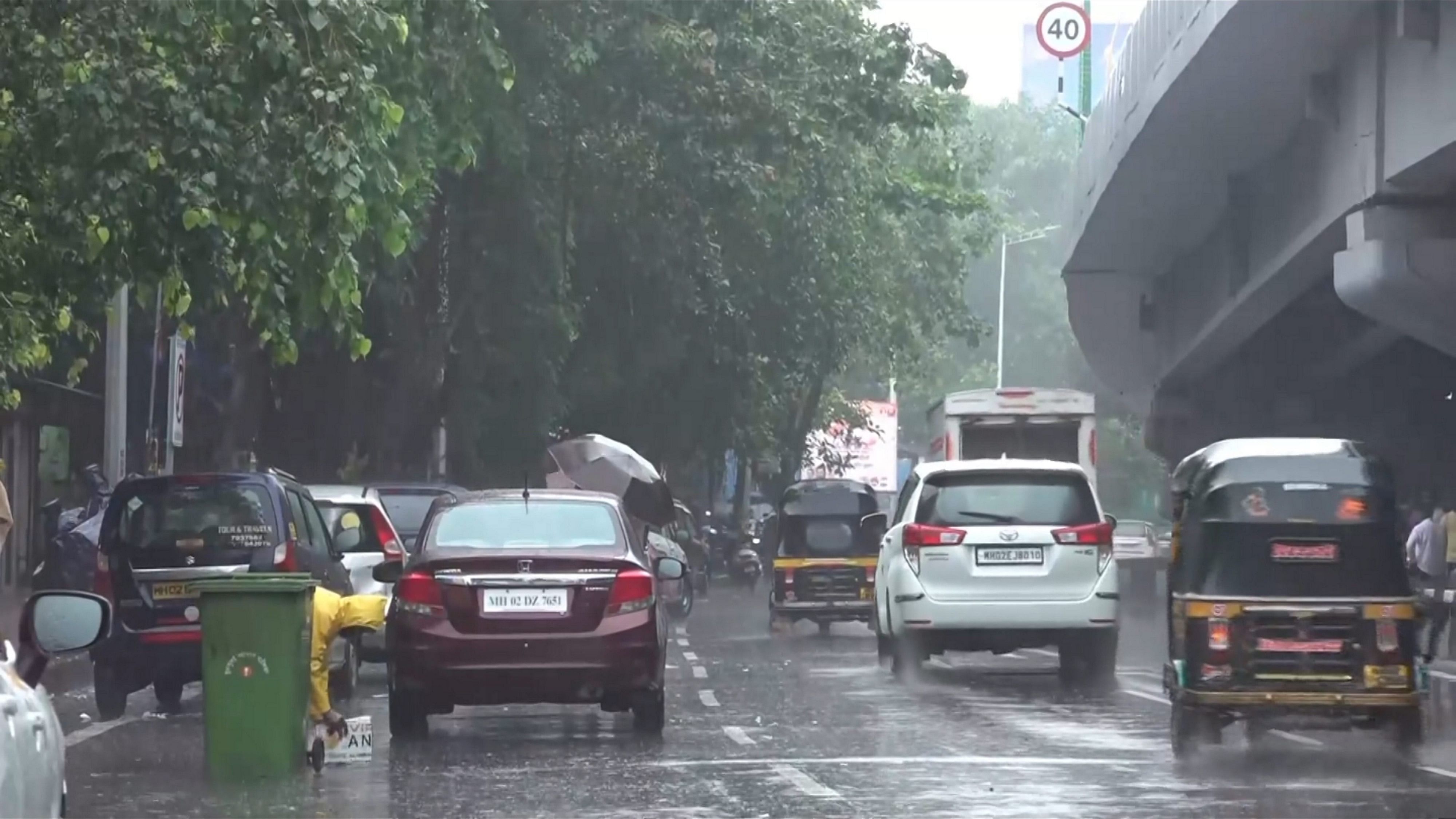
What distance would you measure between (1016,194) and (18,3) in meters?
107

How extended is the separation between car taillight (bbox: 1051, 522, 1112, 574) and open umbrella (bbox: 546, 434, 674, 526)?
62.7 feet

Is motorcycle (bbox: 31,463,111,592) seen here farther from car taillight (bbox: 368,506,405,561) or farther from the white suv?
the white suv

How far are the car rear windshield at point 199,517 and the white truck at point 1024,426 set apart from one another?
18.7m

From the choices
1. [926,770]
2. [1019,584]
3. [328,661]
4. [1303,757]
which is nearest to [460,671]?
[328,661]

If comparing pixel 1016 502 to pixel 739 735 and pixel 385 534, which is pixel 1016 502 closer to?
pixel 385 534

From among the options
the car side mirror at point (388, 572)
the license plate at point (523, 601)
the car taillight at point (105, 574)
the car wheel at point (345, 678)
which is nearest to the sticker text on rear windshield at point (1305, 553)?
the license plate at point (523, 601)

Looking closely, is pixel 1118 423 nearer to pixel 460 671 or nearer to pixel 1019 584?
pixel 1019 584

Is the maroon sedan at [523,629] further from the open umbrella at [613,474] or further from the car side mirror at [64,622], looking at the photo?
the open umbrella at [613,474]

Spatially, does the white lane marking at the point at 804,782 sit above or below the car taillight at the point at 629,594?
below

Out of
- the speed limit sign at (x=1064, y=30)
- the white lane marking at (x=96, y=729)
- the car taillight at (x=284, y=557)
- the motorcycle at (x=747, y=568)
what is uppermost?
the speed limit sign at (x=1064, y=30)

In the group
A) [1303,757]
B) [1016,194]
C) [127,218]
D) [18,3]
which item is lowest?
[1303,757]

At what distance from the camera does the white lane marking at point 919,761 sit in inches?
545

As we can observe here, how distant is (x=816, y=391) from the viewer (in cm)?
5897

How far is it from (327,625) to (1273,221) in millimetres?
16890
